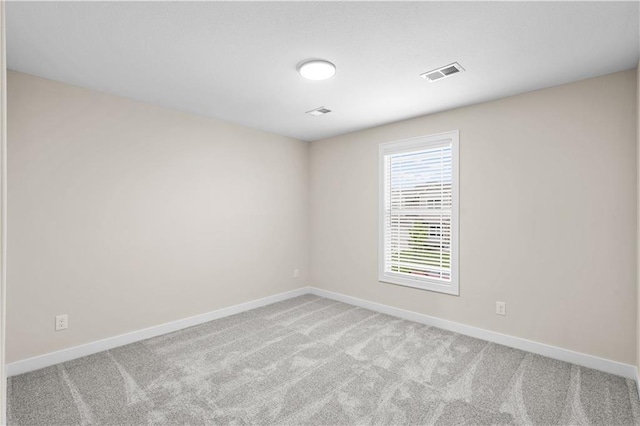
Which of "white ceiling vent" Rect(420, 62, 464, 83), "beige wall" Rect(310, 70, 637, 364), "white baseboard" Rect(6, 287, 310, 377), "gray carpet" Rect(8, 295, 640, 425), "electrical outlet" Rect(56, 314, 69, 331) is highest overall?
"white ceiling vent" Rect(420, 62, 464, 83)

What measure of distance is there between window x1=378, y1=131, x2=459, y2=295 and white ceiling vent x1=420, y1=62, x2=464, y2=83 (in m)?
0.96

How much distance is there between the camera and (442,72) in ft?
8.27

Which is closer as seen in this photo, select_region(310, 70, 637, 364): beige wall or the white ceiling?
the white ceiling

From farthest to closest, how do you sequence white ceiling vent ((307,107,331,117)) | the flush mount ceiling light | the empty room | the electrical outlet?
white ceiling vent ((307,107,331,117))
the electrical outlet
the flush mount ceiling light
the empty room

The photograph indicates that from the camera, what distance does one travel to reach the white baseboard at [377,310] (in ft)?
8.35

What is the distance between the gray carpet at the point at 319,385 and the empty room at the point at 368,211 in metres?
0.02

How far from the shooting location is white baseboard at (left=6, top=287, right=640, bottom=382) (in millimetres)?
2544

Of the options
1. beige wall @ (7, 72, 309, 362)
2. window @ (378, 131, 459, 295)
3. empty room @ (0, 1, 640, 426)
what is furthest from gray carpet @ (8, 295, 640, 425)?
window @ (378, 131, 459, 295)

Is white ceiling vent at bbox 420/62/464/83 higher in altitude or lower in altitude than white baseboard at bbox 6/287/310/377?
higher

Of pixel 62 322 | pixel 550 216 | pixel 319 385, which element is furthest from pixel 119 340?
pixel 550 216

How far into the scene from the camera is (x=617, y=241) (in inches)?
99.7

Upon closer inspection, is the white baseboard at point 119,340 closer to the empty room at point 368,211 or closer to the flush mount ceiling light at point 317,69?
the empty room at point 368,211

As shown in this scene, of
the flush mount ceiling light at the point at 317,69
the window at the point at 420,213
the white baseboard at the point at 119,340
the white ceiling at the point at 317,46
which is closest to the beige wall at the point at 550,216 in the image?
the window at the point at 420,213

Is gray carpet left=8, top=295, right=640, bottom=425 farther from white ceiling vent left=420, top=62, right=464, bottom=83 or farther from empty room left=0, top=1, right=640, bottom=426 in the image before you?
white ceiling vent left=420, top=62, right=464, bottom=83
